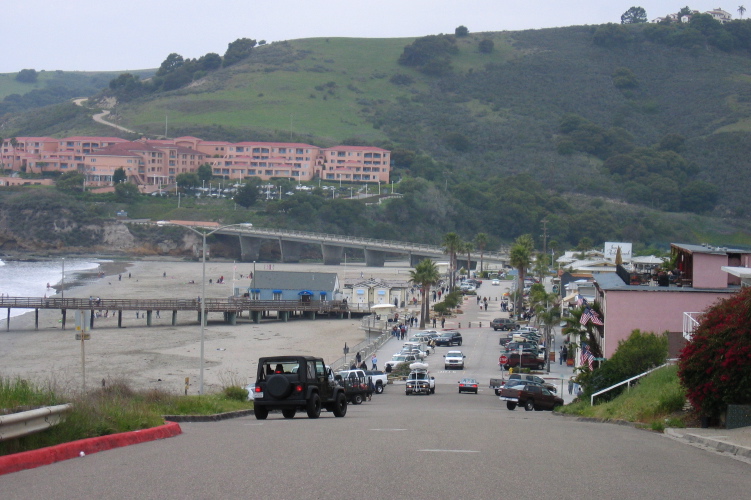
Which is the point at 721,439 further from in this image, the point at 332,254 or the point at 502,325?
the point at 332,254

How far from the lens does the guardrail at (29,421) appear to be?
866 cm

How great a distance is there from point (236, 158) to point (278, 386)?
511ft

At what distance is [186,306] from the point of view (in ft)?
200

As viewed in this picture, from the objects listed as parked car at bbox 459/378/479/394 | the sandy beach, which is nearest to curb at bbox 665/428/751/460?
the sandy beach

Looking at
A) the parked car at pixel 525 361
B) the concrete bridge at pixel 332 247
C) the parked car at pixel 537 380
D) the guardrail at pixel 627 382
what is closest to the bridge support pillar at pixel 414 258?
the concrete bridge at pixel 332 247

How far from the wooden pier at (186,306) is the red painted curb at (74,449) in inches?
1670

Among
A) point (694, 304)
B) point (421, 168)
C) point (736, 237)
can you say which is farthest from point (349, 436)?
point (421, 168)

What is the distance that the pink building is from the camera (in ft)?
98.7

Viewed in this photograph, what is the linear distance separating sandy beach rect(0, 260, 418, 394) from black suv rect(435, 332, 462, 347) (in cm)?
577

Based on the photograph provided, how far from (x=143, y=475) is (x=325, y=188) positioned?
501 ft

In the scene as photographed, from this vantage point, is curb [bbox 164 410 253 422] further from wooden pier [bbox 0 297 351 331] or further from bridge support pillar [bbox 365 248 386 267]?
bridge support pillar [bbox 365 248 386 267]

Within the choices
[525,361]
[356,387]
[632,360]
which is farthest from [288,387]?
[525,361]

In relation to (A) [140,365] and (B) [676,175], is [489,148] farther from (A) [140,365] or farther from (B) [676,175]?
(A) [140,365]

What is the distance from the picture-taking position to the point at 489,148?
644ft
